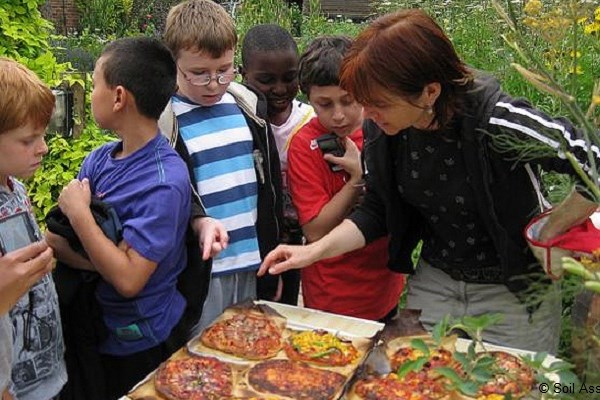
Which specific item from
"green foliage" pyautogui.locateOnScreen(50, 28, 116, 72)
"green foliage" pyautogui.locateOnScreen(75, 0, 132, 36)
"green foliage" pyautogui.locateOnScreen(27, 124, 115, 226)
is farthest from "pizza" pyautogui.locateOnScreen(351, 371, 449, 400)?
"green foliage" pyautogui.locateOnScreen(75, 0, 132, 36)

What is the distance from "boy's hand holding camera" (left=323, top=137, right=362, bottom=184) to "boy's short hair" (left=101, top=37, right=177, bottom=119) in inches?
23.9

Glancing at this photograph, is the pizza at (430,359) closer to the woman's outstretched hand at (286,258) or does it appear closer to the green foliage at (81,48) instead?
the woman's outstretched hand at (286,258)

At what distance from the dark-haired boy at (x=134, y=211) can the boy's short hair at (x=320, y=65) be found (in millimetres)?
504

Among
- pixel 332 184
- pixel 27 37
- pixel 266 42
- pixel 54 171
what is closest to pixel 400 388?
pixel 332 184

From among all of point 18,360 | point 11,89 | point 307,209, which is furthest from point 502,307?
point 11,89

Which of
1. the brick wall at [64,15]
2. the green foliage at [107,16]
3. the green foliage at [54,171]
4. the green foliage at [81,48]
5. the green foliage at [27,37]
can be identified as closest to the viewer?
the green foliage at [27,37]

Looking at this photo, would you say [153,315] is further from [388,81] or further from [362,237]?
[388,81]

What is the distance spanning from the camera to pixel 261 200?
2496 mm

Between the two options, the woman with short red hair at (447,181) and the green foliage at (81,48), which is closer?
the woman with short red hair at (447,181)

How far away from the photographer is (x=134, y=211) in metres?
2.08

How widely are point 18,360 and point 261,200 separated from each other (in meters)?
0.95

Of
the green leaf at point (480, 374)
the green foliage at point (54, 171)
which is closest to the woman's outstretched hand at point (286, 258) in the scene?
the green leaf at point (480, 374)

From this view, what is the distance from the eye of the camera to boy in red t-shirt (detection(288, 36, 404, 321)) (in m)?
2.52

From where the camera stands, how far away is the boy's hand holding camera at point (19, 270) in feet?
5.65
